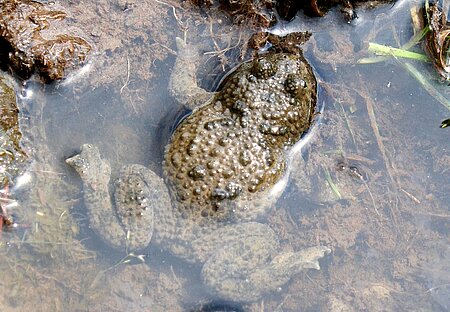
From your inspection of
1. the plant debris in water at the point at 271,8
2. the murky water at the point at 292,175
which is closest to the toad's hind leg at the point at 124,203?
the murky water at the point at 292,175

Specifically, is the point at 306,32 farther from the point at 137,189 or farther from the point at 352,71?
the point at 137,189

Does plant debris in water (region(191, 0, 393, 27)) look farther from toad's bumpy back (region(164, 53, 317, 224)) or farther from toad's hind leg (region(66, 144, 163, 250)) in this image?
toad's hind leg (region(66, 144, 163, 250))

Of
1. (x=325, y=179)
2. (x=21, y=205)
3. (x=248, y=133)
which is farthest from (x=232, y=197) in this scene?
(x=21, y=205)

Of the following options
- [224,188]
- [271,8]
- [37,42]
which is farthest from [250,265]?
[37,42]

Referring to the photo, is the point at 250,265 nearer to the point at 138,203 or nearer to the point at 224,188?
the point at 224,188

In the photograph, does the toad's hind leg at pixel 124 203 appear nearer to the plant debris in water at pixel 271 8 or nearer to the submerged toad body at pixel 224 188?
the submerged toad body at pixel 224 188
